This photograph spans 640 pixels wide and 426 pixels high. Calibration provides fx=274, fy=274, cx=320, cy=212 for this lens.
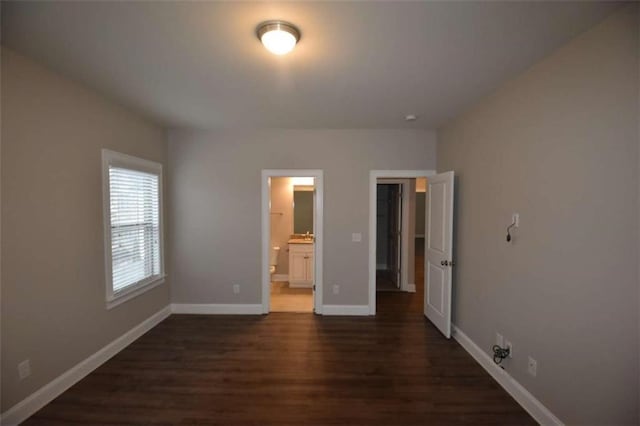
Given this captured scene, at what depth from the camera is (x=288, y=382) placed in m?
2.38

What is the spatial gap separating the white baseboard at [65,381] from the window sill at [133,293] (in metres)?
0.38

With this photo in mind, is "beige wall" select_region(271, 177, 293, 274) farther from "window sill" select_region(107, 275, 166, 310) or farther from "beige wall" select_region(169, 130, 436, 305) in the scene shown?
"window sill" select_region(107, 275, 166, 310)

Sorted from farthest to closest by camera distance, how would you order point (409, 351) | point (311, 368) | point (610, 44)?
point (409, 351) → point (311, 368) → point (610, 44)

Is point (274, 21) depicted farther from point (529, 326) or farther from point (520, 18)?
point (529, 326)

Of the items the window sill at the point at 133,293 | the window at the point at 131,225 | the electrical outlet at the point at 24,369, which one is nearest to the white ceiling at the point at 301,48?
the window at the point at 131,225

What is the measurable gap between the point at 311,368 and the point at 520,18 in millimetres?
3014

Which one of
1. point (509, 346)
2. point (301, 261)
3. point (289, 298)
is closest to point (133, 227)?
point (289, 298)

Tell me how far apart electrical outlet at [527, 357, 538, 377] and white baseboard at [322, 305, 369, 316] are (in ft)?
6.63

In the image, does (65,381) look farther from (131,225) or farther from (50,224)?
(131,225)

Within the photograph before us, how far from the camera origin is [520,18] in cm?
153

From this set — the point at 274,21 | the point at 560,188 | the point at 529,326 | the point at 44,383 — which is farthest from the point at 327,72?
the point at 44,383

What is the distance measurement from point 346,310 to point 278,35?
338 centimetres

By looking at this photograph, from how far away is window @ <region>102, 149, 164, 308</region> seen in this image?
271 cm

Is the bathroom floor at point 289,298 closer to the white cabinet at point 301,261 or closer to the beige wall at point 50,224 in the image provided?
the white cabinet at point 301,261
